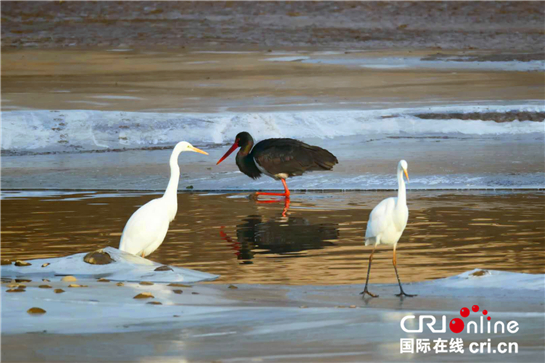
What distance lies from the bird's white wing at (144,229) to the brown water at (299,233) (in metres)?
0.41

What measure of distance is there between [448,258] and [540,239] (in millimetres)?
1402

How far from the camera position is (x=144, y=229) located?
29.0ft

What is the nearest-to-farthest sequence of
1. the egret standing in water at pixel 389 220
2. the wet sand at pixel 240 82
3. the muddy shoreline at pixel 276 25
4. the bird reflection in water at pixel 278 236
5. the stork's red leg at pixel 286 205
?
the egret standing in water at pixel 389 220, the bird reflection in water at pixel 278 236, the stork's red leg at pixel 286 205, the wet sand at pixel 240 82, the muddy shoreline at pixel 276 25

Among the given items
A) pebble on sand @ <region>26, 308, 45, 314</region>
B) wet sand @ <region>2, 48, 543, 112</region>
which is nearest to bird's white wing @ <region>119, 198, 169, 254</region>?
pebble on sand @ <region>26, 308, 45, 314</region>

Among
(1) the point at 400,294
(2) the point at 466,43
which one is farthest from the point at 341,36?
(1) the point at 400,294

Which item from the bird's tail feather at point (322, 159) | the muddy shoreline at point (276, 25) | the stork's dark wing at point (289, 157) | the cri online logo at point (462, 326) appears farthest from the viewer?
the muddy shoreline at point (276, 25)

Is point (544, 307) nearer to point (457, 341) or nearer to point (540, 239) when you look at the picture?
point (457, 341)

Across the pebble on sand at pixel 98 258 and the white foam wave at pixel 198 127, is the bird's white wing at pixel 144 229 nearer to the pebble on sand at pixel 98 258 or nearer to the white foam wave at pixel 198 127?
the pebble on sand at pixel 98 258

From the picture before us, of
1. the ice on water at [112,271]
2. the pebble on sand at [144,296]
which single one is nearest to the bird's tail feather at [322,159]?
the ice on water at [112,271]

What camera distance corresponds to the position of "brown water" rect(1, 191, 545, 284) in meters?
8.90

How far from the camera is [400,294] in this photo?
24.9 feet

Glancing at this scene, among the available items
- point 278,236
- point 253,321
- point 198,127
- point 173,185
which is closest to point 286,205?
point 278,236

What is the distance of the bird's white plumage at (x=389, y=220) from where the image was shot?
318 inches

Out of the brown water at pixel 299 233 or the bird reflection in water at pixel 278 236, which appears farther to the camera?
the bird reflection in water at pixel 278 236
